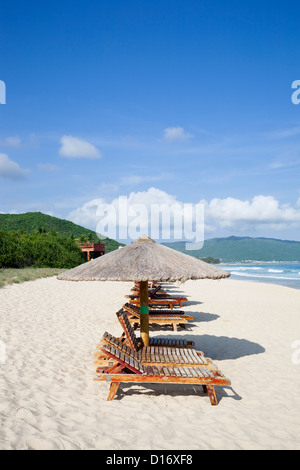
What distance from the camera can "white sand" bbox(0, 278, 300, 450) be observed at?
354 centimetres

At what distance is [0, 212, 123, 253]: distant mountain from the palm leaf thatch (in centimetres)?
7407

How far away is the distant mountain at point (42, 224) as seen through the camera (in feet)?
271

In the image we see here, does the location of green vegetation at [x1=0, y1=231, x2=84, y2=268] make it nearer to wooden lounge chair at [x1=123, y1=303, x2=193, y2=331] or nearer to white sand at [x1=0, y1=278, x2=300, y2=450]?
wooden lounge chair at [x1=123, y1=303, x2=193, y2=331]

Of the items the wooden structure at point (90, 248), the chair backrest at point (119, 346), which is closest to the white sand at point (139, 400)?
the chair backrest at point (119, 346)

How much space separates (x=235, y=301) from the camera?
15.2 metres

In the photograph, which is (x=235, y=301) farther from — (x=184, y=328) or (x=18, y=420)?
(x=18, y=420)

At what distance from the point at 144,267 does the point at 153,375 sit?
1.53 metres

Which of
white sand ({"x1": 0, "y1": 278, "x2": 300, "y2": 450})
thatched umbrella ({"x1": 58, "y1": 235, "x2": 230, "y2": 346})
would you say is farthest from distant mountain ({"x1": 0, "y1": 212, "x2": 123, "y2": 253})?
thatched umbrella ({"x1": 58, "y1": 235, "x2": 230, "y2": 346})

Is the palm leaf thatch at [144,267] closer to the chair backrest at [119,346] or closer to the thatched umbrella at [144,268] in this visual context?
the thatched umbrella at [144,268]

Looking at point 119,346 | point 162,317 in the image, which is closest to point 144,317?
point 119,346

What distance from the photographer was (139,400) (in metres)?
4.59

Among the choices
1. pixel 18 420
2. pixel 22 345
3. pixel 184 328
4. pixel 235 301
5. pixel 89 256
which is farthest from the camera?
pixel 89 256
